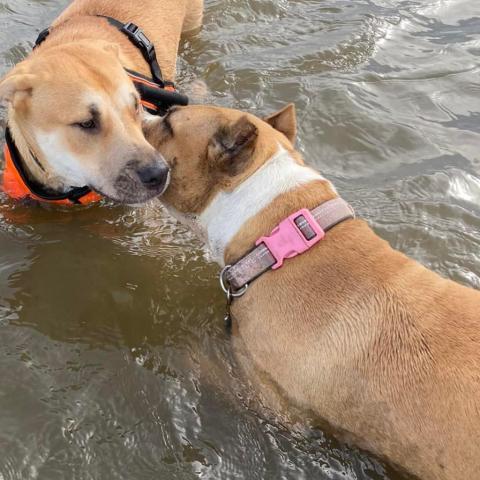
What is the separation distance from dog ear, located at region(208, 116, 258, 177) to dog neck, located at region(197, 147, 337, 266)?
4.6 inches

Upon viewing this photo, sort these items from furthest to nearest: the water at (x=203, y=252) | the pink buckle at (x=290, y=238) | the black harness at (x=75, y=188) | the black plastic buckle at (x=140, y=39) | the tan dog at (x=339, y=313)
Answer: the black plastic buckle at (x=140, y=39) → the black harness at (x=75, y=188) → the water at (x=203, y=252) → the pink buckle at (x=290, y=238) → the tan dog at (x=339, y=313)

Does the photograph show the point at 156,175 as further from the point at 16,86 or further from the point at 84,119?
the point at 16,86

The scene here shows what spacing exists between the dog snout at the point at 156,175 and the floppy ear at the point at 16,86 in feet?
3.50

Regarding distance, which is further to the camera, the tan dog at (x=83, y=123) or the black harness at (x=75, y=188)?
the black harness at (x=75, y=188)

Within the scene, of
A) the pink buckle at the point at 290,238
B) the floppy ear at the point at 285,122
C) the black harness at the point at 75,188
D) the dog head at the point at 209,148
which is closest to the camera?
the pink buckle at the point at 290,238

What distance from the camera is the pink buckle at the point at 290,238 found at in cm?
359

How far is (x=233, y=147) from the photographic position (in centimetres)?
373

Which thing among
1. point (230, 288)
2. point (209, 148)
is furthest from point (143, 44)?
point (230, 288)

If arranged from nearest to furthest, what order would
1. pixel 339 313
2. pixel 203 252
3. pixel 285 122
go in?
1. pixel 339 313
2. pixel 285 122
3. pixel 203 252

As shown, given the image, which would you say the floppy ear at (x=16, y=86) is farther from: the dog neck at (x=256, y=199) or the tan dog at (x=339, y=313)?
the dog neck at (x=256, y=199)

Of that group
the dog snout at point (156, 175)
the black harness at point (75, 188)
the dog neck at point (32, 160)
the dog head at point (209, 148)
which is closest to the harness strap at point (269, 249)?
the dog head at point (209, 148)

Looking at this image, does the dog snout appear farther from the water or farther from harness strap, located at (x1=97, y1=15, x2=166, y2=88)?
harness strap, located at (x1=97, y1=15, x2=166, y2=88)

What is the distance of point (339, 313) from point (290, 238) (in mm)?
512

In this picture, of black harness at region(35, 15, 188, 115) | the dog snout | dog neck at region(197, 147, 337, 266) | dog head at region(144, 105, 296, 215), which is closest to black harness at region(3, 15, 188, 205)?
black harness at region(35, 15, 188, 115)
